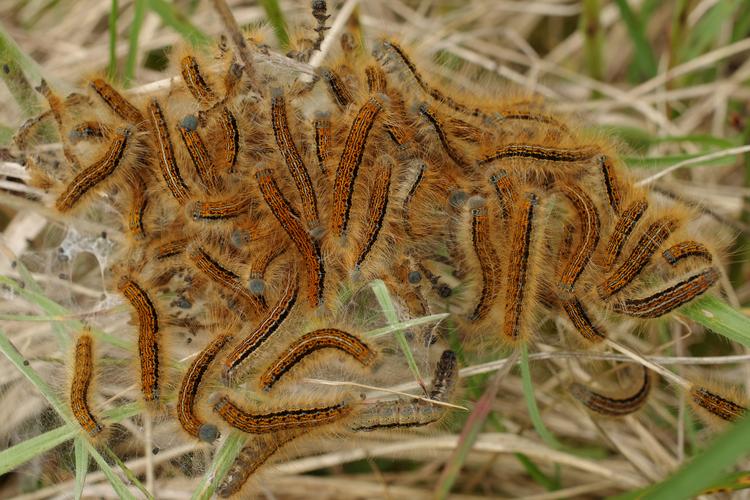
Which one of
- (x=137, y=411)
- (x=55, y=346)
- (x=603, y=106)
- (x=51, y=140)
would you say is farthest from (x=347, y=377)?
(x=603, y=106)

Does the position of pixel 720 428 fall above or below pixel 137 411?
above

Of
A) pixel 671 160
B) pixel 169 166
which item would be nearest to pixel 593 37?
pixel 671 160

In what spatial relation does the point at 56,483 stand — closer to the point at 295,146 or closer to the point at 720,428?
the point at 295,146

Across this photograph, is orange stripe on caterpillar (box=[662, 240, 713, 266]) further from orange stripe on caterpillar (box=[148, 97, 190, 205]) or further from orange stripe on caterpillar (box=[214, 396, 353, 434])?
orange stripe on caterpillar (box=[148, 97, 190, 205])

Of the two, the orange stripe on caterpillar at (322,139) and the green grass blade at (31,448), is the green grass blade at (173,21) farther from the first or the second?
the green grass blade at (31,448)

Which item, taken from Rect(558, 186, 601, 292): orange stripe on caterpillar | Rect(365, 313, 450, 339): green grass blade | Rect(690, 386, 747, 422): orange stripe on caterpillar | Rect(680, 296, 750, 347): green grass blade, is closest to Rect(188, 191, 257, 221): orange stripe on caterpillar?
Rect(365, 313, 450, 339): green grass blade

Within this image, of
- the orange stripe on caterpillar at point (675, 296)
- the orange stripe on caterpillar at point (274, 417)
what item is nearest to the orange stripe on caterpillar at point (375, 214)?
the orange stripe on caterpillar at point (274, 417)

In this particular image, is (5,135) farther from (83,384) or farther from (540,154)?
(540,154)
